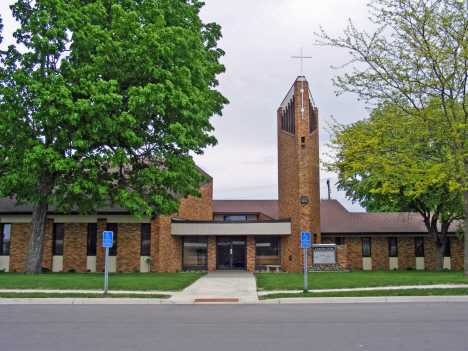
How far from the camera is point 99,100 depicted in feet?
56.3

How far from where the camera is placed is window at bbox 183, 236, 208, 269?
28.2 metres

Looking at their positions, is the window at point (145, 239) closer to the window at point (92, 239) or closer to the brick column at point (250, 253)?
the window at point (92, 239)

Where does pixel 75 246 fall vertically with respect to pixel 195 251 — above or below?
above

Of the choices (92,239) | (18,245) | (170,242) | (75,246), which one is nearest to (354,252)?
(170,242)

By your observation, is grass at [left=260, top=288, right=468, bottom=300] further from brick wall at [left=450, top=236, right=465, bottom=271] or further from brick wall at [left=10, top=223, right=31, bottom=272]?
brick wall at [left=450, top=236, right=465, bottom=271]

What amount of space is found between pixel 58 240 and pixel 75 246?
122 centimetres

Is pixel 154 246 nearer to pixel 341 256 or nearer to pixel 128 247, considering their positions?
pixel 128 247

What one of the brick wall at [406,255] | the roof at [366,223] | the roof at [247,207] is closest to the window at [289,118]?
the roof at [366,223]

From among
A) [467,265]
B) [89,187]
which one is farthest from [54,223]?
[467,265]

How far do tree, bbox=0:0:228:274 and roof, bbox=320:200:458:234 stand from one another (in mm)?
15954

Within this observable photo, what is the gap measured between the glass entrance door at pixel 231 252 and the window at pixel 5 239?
42.4ft

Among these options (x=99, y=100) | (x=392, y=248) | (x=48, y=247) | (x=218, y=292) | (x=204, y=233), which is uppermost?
(x=99, y=100)
